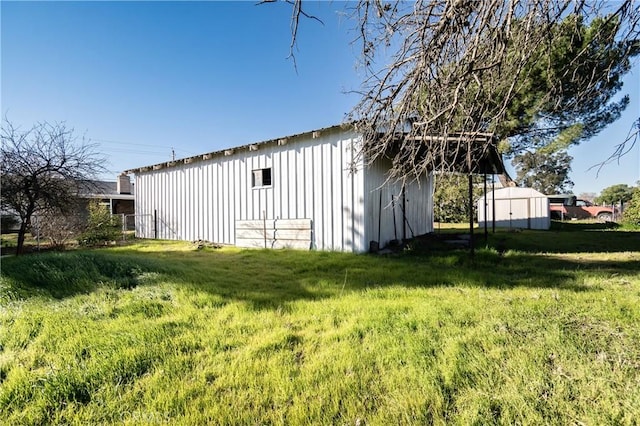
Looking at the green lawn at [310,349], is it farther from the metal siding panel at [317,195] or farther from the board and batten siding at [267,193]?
the metal siding panel at [317,195]

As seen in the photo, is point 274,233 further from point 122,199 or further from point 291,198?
point 122,199

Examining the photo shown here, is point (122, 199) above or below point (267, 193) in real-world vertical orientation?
above

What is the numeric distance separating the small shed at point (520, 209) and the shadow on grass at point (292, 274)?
9963mm

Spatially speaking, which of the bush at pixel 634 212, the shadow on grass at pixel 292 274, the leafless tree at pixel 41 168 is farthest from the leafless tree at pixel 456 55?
the bush at pixel 634 212

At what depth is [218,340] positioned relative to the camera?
2.56 metres

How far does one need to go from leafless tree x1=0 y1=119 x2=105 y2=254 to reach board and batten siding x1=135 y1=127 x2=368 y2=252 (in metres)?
3.76

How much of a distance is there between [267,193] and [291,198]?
1.01 metres

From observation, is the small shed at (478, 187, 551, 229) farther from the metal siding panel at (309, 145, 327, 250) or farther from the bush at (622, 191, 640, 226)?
the metal siding panel at (309, 145, 327, 250)

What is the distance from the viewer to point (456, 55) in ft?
9.36

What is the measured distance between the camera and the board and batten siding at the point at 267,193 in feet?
25.1

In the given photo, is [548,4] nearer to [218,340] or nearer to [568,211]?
[218,340]

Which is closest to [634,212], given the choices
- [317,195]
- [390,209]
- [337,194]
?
[390,209]

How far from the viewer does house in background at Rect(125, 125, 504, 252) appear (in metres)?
7.66

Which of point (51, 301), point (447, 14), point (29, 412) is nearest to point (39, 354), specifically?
point (29, 412)
